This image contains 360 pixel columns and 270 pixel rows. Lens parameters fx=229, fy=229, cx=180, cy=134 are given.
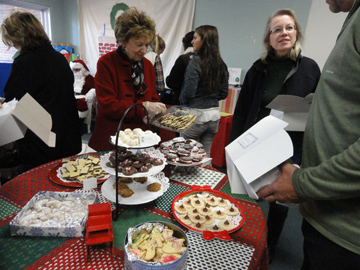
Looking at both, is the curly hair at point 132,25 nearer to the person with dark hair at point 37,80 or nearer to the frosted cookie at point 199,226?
the person with dark hair at point 37,80

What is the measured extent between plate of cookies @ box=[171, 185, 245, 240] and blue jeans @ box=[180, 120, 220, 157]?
1.07 m

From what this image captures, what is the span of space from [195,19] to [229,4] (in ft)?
2.24

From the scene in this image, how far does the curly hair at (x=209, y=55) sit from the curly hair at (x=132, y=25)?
0.71 metres

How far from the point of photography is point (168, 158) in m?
1.35

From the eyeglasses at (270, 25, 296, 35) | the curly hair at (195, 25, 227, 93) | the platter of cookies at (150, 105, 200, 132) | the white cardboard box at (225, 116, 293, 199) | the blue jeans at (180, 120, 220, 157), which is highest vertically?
the eyeglasses at (270, 25, 296, 35)

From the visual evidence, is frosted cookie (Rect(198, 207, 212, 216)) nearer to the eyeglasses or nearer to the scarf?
the scarf

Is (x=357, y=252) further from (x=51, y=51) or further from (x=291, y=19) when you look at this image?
(x=51, y=51)

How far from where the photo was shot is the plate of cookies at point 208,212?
915 mm

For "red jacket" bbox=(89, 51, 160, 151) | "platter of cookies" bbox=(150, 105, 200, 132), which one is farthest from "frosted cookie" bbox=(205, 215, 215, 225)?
"red jacket" bbox=(89, 51, 160, 151)

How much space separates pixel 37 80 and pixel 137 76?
680 millimetres

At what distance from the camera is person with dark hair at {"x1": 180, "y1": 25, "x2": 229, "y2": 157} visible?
6.95 feet

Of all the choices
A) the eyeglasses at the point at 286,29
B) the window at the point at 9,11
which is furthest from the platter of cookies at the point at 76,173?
the window at the point at 9,11

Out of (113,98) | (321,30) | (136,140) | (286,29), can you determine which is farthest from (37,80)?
(321,30)

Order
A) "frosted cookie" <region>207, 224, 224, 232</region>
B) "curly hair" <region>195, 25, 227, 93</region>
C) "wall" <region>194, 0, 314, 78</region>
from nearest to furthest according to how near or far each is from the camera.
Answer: "frosted cookie" <region>207, 224, 224, 232</region> < "curly hair" <region>195, 25, 227, 93</region> < "wall" <region>194, 0, 314, 78</region>
